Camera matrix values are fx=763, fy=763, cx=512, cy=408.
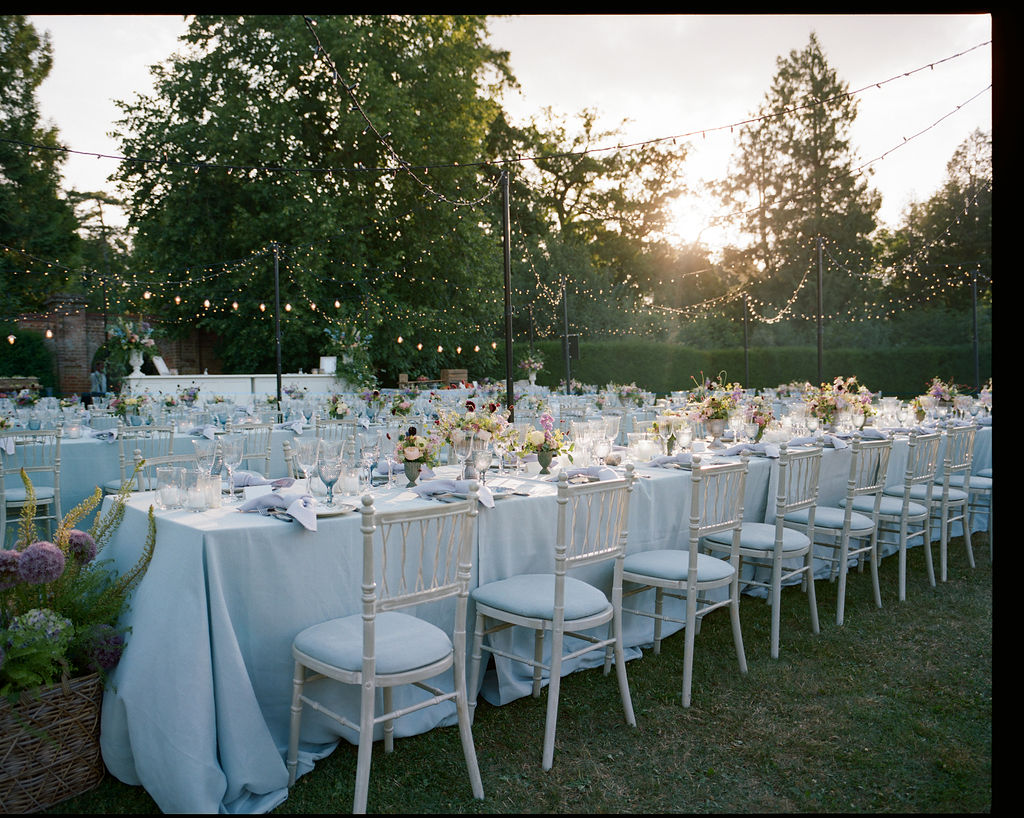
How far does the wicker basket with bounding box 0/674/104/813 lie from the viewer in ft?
8.14

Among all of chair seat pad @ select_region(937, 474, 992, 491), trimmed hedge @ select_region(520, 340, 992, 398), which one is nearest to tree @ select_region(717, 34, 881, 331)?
trimmed hedge @ select_region(520, 340, 992, 398)

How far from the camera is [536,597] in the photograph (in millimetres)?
3072

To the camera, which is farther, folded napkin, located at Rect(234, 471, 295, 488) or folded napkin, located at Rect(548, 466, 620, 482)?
folded napkin, located at Rect(548, 466, 620, 482)

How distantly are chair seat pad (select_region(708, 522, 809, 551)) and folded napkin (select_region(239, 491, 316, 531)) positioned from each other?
7.20 feet

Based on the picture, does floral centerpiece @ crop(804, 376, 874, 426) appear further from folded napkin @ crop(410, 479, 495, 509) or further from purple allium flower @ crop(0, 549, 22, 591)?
purple allium flower @ crop(0, 549, 22, 591)

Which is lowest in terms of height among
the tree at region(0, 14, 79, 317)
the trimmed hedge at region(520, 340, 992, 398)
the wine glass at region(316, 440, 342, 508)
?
the wine glass at region(316, 440, 342, 508)

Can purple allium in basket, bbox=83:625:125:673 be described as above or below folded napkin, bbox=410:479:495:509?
below

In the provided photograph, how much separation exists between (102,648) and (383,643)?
102 cm

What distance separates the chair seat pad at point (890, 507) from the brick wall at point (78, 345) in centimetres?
1934

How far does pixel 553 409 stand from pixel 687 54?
474cm

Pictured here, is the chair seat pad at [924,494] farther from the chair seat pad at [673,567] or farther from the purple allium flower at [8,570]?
the purple allium flower at [8,570]

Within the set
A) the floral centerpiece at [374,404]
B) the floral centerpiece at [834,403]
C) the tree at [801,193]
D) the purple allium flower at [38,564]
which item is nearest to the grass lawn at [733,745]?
the purple allium flower at [38,564]

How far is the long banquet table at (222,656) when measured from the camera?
8.32 ft

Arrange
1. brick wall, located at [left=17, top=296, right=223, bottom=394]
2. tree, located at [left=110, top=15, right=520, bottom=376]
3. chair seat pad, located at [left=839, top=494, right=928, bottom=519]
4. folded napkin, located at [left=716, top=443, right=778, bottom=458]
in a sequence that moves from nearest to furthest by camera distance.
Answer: folded napkin, located at [left=716, top=443, right=778, bottom=458]
chair seat pad, located at [left=839, top=494, right=928, bottom=519]
tree, located at [left=110, top=15, right=520, bottom=376]
brick wall, located at [left=17, top=296, right=223, bottom=394]
